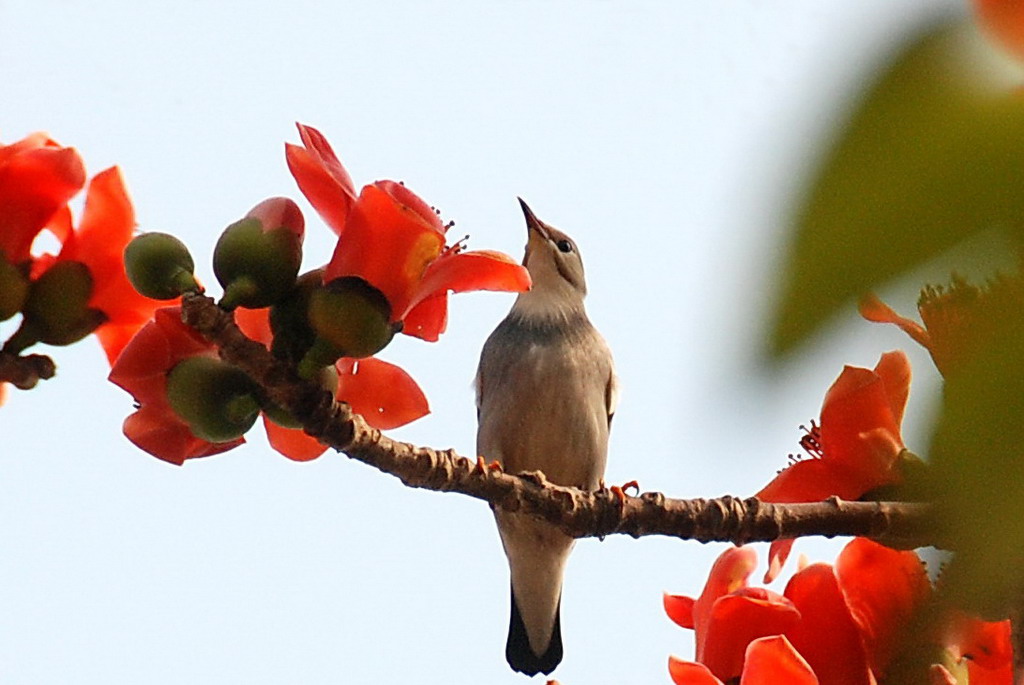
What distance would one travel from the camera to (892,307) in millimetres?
359

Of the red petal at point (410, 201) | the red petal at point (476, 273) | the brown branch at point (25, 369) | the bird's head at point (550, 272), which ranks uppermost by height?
the bird's head at point (550, 272)

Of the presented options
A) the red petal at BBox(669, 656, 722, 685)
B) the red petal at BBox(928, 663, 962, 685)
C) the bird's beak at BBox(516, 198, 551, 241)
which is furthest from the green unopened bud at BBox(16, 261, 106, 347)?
the bird's beak at BBox(516, 198, 551, 241)

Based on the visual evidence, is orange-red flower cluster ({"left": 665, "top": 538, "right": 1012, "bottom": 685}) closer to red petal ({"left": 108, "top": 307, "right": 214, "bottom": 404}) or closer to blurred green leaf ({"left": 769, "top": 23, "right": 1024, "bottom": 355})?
red petal ({"left": 108, "top": 307, "right": 214, "bottom": 404})

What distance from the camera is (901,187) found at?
0.33 meters

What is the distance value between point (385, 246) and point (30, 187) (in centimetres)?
46

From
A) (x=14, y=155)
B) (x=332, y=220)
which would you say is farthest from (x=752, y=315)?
(x=14, y=155)

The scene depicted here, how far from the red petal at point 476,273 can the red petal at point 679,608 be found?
1.84 ft

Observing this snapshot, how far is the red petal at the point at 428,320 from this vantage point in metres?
1.63

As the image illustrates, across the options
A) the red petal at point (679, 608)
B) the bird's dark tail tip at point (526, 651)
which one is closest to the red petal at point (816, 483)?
the red petal at point (679, 608)

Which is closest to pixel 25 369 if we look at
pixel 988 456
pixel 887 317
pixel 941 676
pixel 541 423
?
pixel 941 676

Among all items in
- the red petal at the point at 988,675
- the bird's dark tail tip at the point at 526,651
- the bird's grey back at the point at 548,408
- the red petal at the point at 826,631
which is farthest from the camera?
the bird's dark tail tip at the point at 526,651

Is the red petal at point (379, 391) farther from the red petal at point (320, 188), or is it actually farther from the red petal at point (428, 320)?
the red petal at point (320, 188)

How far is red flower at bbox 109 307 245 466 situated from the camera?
1.55 meters

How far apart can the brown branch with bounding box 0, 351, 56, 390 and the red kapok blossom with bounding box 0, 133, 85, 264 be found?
0.43ft
